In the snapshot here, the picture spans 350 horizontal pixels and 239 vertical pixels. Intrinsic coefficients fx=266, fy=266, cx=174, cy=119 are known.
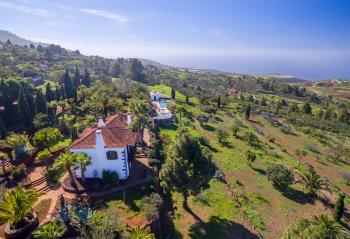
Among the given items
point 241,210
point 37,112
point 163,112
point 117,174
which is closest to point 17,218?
point 117,174

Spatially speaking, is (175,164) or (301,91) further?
(301,91)

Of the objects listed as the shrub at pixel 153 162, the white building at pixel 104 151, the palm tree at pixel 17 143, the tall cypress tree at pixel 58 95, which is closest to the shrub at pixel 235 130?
the shrub at pixel 153 162

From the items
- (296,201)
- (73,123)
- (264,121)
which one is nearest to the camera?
(296,201)

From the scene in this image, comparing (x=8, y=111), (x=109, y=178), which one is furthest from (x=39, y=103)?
(x=109, y=178)

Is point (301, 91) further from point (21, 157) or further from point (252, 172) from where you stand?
point (21, 157)

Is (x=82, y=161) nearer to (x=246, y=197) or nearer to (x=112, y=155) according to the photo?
(x=112, y=155)

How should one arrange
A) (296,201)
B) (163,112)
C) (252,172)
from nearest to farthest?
(296,201) → (252,172) → (163,112)
